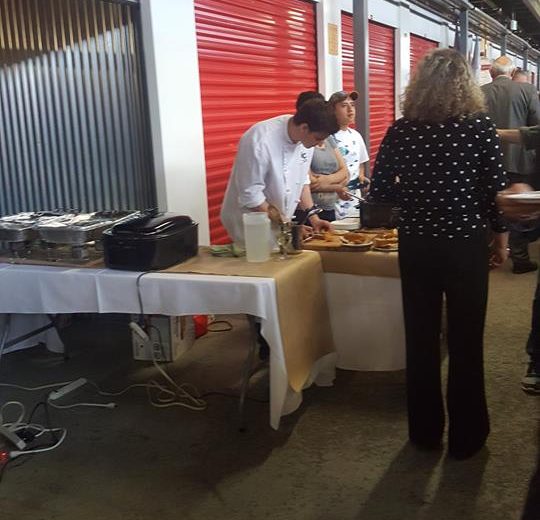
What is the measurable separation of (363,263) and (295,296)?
1.73 ft

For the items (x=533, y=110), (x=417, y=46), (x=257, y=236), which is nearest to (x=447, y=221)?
(x=257, y=236)

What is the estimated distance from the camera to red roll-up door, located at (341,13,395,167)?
272 inches

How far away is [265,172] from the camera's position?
10.2ft

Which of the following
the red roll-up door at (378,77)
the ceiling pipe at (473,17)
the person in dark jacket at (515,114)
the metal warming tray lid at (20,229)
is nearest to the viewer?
the metal warming tray lid at (20,229)

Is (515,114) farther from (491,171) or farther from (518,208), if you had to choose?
(518,208)

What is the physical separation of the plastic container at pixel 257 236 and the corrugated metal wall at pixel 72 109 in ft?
4.20

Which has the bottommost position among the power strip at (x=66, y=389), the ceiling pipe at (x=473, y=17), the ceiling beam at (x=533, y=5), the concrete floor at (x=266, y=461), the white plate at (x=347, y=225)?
the concrete floor at (x=266, y=461)

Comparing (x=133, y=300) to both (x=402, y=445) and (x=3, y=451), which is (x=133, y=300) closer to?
(x=3, y=451)

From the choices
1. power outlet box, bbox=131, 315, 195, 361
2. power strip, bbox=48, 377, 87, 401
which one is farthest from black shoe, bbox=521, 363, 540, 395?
power strip, bbox=48, 377, 87, 401

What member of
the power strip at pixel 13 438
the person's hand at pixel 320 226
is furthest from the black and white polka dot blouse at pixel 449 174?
the power strip at pixel 13 438

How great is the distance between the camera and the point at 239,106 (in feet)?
15.8

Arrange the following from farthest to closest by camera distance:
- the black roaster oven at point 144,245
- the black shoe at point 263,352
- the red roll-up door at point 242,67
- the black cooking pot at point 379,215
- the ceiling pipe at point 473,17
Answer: the ceiling pipe at point 473,17
the red roll-up door at point 242,67
the black shoe at point 263,352
the black cooking pot at point 379,215
the black roaster oven at point 144,245

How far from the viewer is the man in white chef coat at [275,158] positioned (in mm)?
3029

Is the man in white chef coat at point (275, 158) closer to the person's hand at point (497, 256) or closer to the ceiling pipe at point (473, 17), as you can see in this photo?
the person's hand at point (497, 256)
